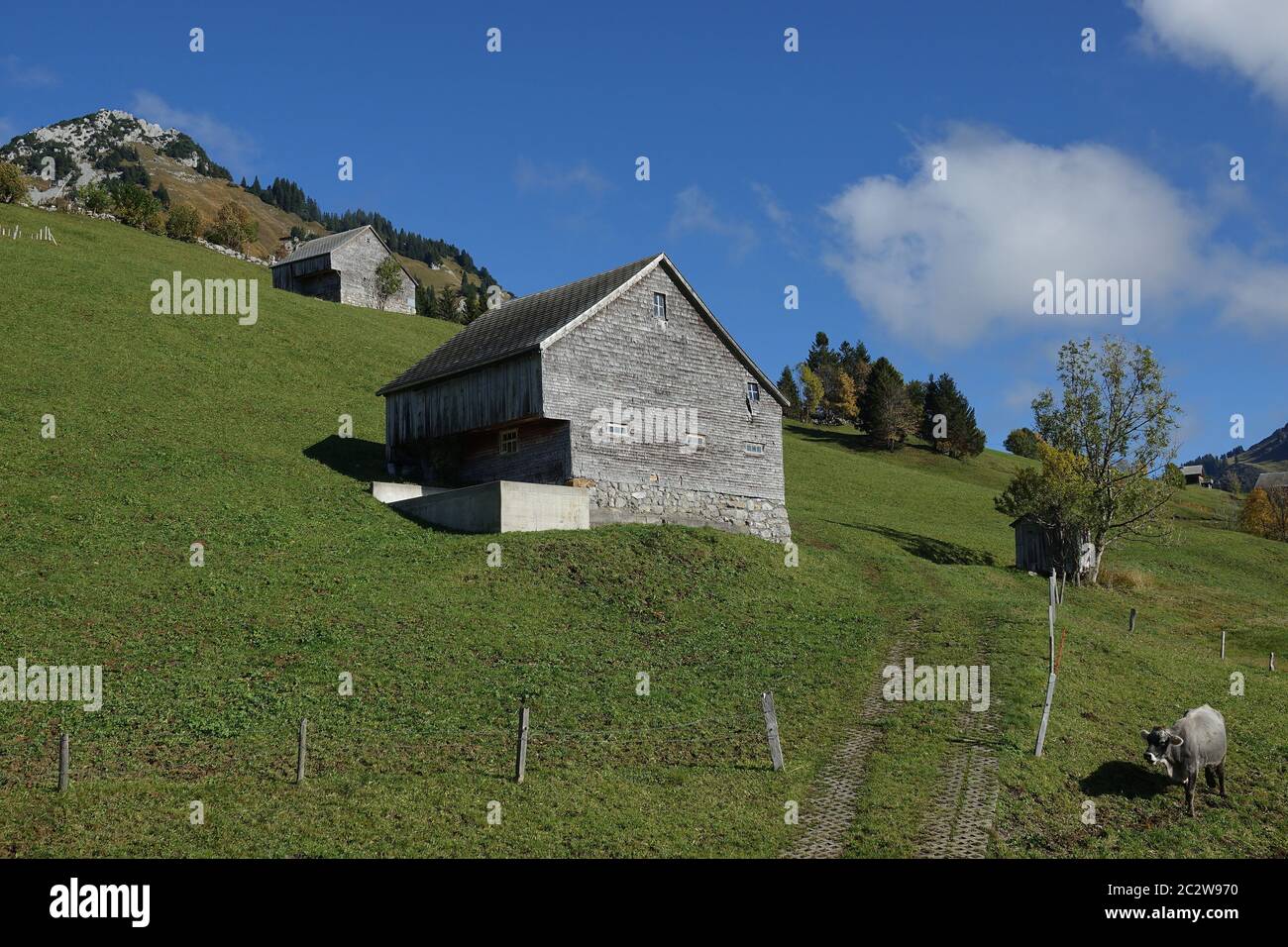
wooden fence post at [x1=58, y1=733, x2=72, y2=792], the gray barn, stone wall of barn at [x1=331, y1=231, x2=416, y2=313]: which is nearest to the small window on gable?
the gray barn

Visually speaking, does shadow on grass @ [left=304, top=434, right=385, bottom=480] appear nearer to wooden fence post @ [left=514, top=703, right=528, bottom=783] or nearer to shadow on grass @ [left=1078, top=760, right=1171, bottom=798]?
wooden fence post @ [left=514, top=703, right=528, bottom=783]

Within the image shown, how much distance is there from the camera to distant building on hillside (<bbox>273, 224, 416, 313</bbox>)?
283 feet

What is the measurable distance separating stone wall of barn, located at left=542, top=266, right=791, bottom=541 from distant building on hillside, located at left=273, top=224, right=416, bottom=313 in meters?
49.4

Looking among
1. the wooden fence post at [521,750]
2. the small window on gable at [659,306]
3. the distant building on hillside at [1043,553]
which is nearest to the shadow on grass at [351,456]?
the small window on gable at [659,306]

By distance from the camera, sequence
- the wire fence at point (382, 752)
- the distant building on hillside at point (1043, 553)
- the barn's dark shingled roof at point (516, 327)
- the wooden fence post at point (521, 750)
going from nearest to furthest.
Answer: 1. the wire fence at point (382, 752)
2. the wooden fence post at point (521, 750)
3. the barn's dark shingled roof at point (516, 327)
4. the distant building on hillside at point (1043, 553)

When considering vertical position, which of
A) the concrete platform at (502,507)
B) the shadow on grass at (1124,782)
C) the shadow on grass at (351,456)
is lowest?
the shadow on grass at (1124,782)

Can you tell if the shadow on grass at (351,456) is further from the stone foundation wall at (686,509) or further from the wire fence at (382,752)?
the wire fence at (382,752)

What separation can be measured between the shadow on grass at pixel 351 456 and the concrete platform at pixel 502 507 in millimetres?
5215

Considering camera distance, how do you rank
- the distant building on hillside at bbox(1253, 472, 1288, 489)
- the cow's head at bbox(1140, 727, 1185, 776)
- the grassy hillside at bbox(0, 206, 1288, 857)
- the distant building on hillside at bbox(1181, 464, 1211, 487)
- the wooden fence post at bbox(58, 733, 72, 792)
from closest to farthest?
the wooden fence post at bbox(58, 733, 72, 792)
the grassy hillside at bbox(0, 206, 1288, 857)
the cow's head at bbox(1140, 727, 1185, 776)
the distant building on hillside at bbox(1253, 472, 1288, 489)
the distant building on hillside at bbox(1181, 464, 1211, 487)

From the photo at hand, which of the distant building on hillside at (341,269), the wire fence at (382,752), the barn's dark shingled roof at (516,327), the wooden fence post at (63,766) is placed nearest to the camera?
the wooden fence post at (63,766)

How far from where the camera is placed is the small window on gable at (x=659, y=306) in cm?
4334

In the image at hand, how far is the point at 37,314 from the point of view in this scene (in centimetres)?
5334

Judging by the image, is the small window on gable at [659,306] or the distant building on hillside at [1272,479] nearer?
the small window on gable at [659,306]
